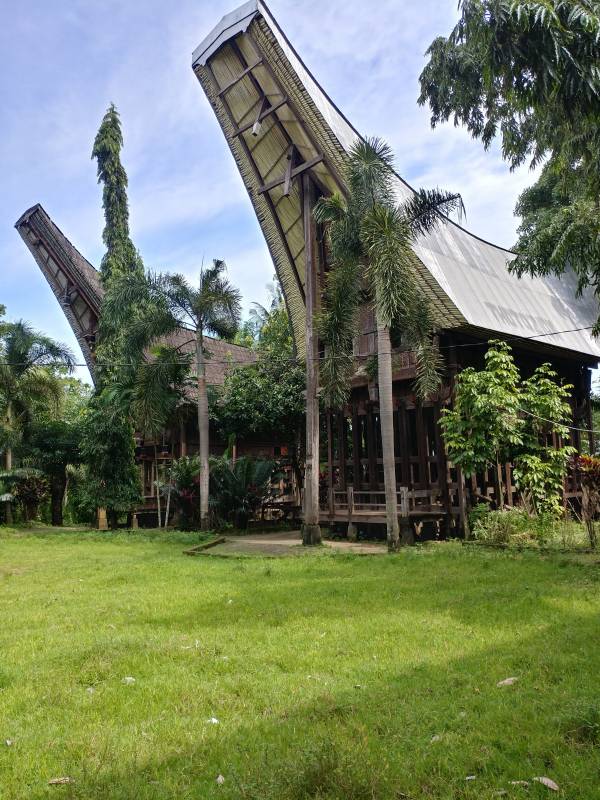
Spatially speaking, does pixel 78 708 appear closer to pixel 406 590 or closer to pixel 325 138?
pixel 406 590

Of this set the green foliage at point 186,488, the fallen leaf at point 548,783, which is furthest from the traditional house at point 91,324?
the fallen leaf at point 548,783

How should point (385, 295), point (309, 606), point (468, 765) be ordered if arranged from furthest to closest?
point (385, 295)
point (309, 606)
point (468, 765)

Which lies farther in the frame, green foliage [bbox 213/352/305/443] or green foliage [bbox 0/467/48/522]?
green foliage [bbox 0/467/48/522]

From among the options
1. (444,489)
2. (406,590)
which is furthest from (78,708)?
(444,489)

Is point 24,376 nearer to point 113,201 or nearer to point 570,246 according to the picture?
point 113,201

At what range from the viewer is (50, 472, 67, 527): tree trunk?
904 inches

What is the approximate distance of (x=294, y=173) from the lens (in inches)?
619

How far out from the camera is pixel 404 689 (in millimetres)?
4172

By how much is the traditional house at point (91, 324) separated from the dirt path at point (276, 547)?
23.5 ft

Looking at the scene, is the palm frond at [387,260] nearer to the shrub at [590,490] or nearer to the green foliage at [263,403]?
the shrub at [590,490]

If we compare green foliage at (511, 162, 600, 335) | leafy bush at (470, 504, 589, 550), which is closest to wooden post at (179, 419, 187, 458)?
leafy bush at (470, 504, 589, 550)

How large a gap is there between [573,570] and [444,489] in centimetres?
508

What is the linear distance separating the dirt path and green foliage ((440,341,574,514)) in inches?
102

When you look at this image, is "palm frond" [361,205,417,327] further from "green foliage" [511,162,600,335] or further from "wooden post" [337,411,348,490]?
"wooden post" [337,411,348,490]
